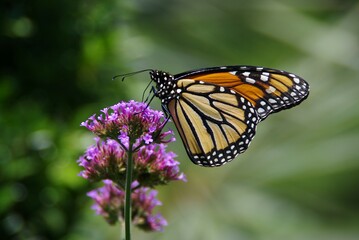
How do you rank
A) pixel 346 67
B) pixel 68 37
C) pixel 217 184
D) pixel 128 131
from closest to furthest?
pixel 128 131 → pixel 68 37 → pixel 217 184 → pixel 346 67

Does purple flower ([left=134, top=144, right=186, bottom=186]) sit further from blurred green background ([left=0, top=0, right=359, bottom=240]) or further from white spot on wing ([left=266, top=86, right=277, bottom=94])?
blurred green background ([left=0, top=0, right=359, bottom=240])

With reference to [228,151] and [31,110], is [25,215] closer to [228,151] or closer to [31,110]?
[31,110]

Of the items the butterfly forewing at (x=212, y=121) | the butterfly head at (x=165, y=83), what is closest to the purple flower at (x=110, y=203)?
the butterfly forewing at (x=212, y=121)

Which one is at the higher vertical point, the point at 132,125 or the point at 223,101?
the point at 223,101

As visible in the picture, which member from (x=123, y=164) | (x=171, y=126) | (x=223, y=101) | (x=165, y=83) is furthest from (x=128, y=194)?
(x=171, y=126)

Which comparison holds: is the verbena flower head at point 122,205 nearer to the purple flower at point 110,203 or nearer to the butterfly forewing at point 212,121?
the purple flower at point 110,203

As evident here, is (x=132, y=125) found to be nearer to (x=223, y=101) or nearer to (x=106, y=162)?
(x=106, y=162)

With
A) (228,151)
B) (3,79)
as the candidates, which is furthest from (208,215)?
(228,151)
